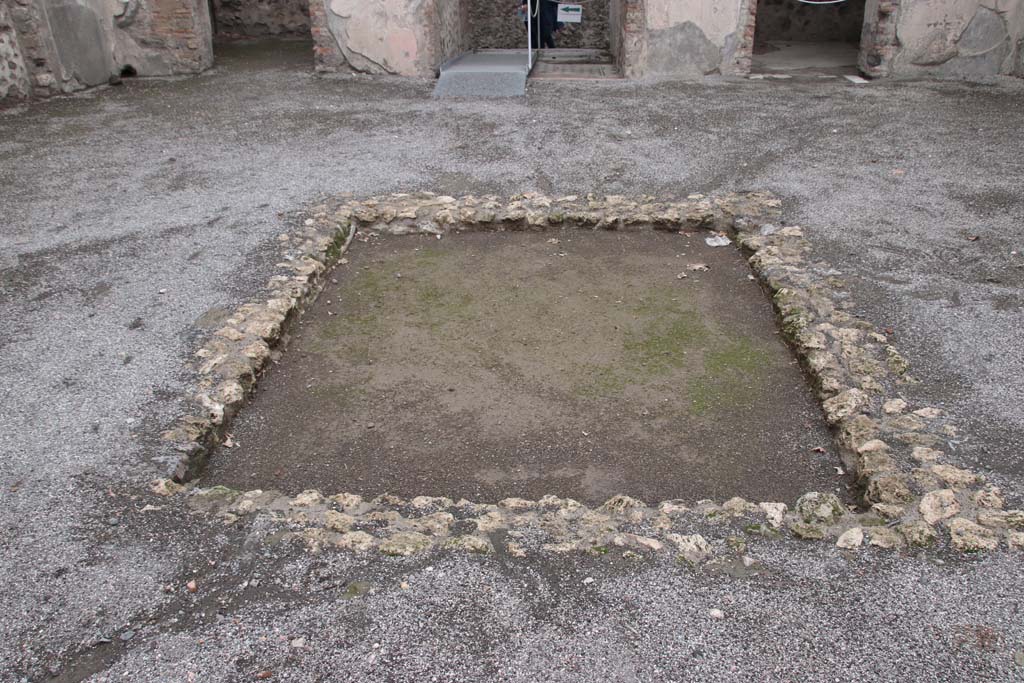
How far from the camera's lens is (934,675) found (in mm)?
2195

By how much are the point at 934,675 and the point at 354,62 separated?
9.80 m

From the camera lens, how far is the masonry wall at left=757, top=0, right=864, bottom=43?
43.1 feet

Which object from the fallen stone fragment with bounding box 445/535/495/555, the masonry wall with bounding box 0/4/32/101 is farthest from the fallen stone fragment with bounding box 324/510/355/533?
the masonry wall with bounding box 0/4/32/101

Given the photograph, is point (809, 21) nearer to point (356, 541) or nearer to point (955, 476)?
point (955, 476)

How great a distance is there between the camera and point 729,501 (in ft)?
9.70

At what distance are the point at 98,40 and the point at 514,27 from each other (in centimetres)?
757

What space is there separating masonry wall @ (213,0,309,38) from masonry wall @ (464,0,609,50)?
3.04 m

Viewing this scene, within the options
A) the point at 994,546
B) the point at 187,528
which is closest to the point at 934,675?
the point at 994,546

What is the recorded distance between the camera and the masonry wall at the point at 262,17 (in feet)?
44.7

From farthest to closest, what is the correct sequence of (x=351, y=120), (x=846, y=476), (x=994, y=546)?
(x=351, y=120) < (x=846, y=476) < (x=994, y=546)

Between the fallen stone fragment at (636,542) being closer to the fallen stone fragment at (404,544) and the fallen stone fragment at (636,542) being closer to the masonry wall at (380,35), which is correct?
the fallen stone fragment at (404,544)

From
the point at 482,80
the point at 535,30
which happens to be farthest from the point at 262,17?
the point at 482,80

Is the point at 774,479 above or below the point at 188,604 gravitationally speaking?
below

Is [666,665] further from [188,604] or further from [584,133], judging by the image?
[584,133]
